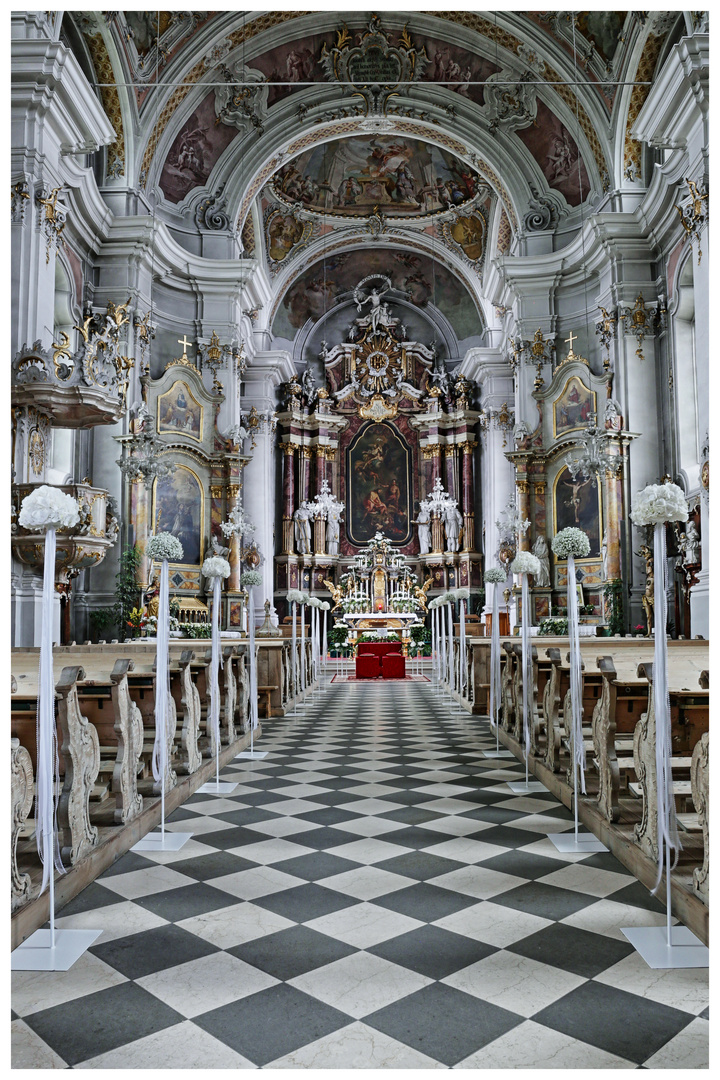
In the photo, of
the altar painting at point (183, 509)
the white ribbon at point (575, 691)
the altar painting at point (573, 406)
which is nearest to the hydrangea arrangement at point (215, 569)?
the white ribbon at point (575, 691)

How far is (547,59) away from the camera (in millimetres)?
15562

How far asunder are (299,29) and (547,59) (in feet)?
15.7

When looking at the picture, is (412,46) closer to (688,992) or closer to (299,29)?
(299,29)

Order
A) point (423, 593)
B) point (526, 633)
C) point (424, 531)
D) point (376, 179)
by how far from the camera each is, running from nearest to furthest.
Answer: point (526, 633) → point (376, 179) → point (423, 593) → point (424, 531)

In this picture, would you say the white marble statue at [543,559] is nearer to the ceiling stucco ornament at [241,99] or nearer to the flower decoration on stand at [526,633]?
the ceiling stucco ornament at [241,99]

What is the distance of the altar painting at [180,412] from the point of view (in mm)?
16438

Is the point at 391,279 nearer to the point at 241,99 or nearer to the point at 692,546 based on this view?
the point at 241,99

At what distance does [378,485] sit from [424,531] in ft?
6.53

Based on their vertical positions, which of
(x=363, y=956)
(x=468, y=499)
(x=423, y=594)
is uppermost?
(x=468, y=499)

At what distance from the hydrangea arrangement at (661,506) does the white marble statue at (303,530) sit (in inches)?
764

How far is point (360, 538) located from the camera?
24.0 m

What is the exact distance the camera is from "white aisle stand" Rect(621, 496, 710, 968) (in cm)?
294

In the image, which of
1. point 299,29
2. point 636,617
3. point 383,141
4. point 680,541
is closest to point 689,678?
point 680,541

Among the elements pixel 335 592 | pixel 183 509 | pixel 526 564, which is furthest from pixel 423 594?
pixel 526 564
